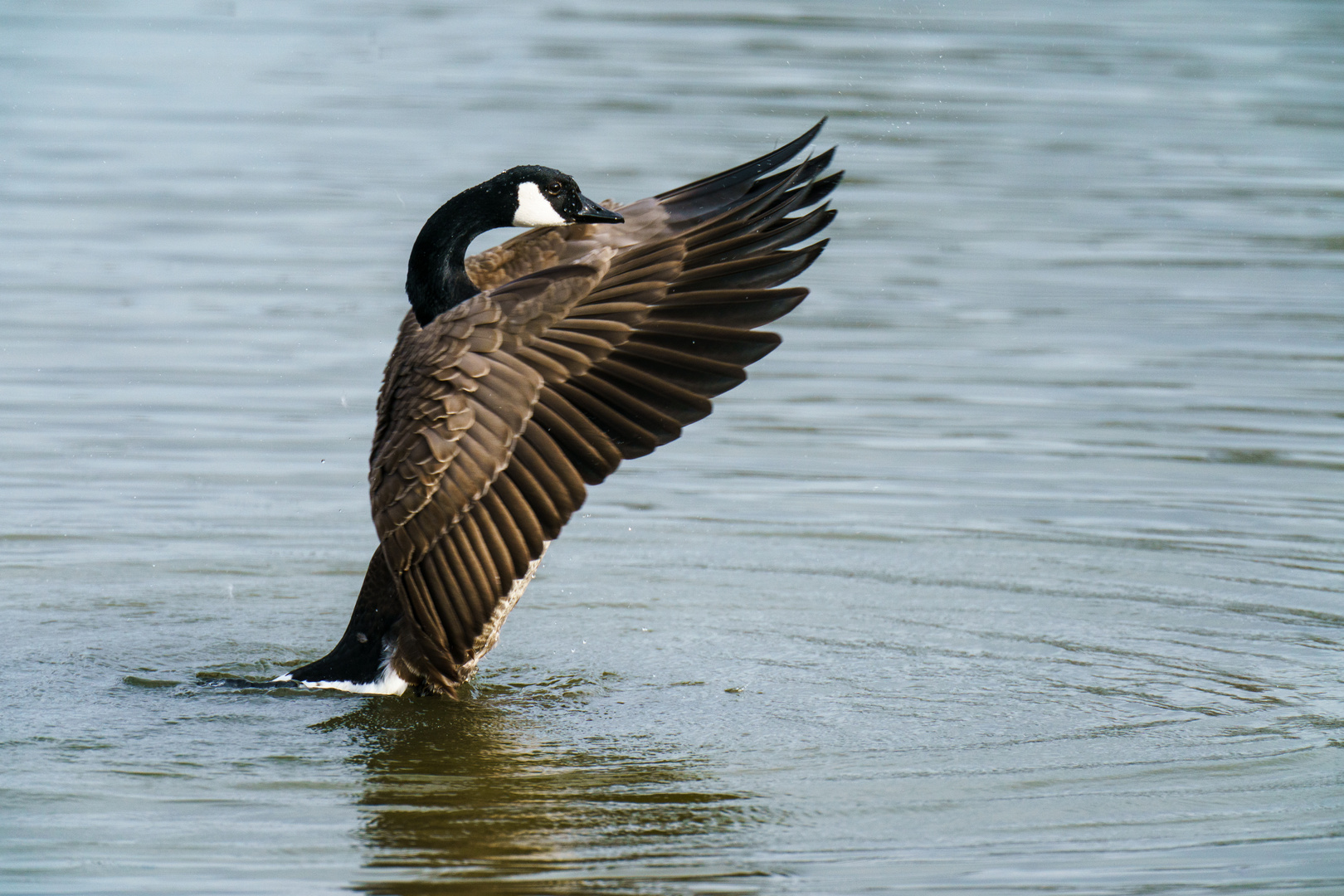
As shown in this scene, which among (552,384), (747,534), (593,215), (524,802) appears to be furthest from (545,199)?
(747,534)

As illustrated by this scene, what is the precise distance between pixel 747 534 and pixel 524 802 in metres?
3.31

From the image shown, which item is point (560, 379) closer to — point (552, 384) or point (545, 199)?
point (552, 384)

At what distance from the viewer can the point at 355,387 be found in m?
11.2

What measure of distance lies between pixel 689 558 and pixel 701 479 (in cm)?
123

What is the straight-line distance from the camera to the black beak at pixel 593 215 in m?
7.27

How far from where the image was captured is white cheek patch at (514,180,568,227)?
7180 millimetres

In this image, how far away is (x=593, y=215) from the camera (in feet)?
24.0

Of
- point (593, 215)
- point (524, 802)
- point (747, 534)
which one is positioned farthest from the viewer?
point (747, 534)

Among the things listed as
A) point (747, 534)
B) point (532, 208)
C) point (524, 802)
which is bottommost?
point (747, 534)

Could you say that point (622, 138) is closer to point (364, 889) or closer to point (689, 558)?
point (689, 558)

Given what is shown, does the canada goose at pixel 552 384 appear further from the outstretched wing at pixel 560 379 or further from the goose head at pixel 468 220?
the goose head at pixel 468 220

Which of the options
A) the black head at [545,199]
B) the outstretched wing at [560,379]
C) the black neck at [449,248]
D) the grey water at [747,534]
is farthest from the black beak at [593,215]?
the grey water at [747,534]

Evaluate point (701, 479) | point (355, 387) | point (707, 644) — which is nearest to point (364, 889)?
point (707, 644)

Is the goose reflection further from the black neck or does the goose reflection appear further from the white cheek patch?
the white cheek patch
